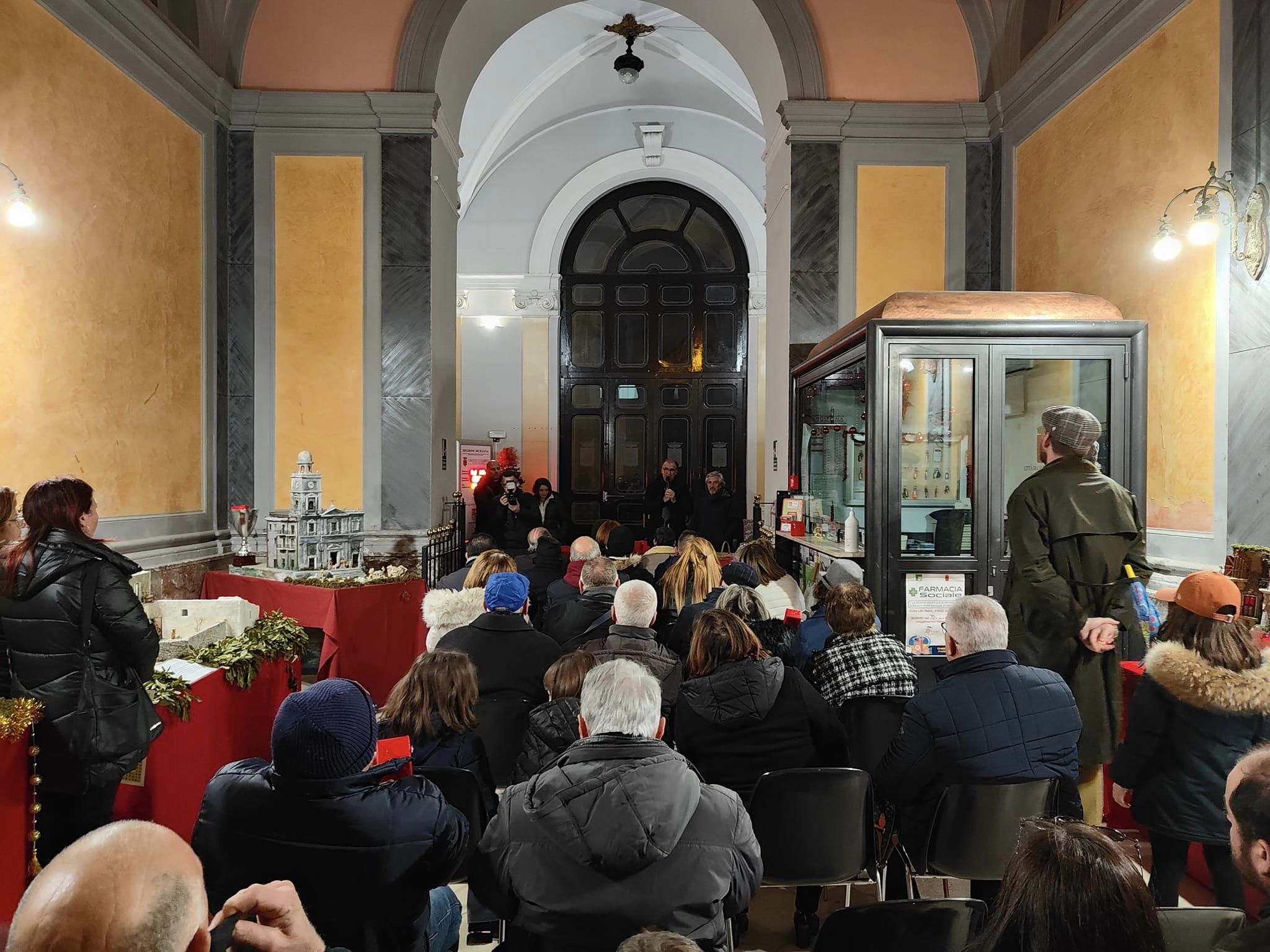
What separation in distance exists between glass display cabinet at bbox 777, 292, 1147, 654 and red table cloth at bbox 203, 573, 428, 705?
3060 millimetres

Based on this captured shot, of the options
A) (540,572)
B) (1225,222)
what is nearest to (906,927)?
(540,572)

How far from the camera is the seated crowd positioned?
1.31m

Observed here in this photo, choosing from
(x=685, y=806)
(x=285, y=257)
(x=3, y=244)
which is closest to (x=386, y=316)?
(x=285, y=257)

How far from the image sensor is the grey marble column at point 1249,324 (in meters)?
4.29

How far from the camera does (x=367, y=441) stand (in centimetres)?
769

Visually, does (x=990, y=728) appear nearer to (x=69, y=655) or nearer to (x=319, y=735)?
(x=319, y=735)

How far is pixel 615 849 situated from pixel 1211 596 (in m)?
2.03

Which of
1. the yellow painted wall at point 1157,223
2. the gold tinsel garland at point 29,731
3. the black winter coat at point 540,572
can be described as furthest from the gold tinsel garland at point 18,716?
the yellow painted wall at point 1157,223

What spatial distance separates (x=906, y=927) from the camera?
1.80m

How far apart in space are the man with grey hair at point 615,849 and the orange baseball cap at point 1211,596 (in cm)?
168

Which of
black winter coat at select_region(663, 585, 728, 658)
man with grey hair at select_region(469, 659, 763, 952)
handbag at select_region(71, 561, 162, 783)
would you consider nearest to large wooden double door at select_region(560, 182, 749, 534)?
black winter coat at select_region(663, 585, 728, 658)

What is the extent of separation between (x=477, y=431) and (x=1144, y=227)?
9889 mm

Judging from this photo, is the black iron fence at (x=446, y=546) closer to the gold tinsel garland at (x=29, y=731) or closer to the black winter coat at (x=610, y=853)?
the gold tinsel garland at (x=29, y=731)

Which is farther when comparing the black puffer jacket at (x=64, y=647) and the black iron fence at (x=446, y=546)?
the black iron fence at (x=446, y=546)
